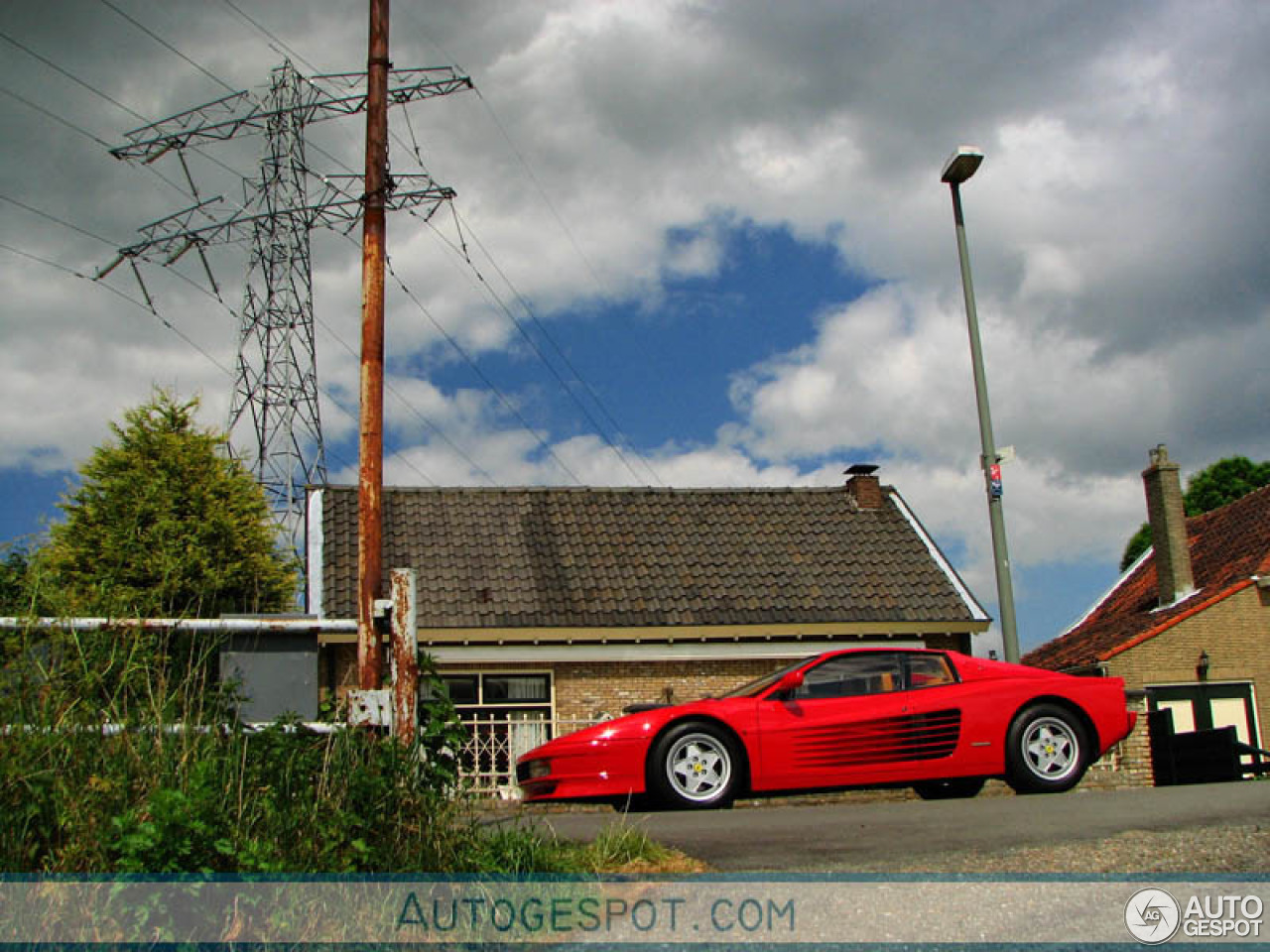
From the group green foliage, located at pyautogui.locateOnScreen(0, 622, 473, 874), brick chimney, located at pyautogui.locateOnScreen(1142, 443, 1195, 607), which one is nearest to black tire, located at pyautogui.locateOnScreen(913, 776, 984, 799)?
green foliage, located at pyautogui.locateOnScreen(0, 622, 473, 874)

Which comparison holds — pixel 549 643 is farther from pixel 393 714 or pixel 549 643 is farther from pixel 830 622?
pixel 393 714

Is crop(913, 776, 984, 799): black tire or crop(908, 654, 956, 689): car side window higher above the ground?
crop(908, 654, 956, 689): car side window

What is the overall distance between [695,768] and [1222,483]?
129ft

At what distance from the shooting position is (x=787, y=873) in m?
5.55

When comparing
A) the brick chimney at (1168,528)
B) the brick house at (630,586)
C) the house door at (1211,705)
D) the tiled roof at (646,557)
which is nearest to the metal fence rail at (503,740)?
the brick house at (630,586)

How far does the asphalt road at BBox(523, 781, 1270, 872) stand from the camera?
6195 mm

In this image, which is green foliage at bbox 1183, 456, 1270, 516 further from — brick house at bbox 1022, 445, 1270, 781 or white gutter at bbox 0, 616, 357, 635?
white gutter at bbox 0, 616, 357, 635

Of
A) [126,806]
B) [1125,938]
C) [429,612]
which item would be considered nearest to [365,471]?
Answer: [126,806]

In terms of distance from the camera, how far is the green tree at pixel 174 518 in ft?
65.6

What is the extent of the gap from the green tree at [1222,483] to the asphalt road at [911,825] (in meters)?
35.9

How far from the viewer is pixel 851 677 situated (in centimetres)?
948

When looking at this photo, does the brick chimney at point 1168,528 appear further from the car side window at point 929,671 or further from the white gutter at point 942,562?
the car side window at point 929,671

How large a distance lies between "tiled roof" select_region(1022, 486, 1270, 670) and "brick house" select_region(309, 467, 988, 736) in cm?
604

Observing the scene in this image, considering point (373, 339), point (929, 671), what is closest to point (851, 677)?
point (929, 671)
